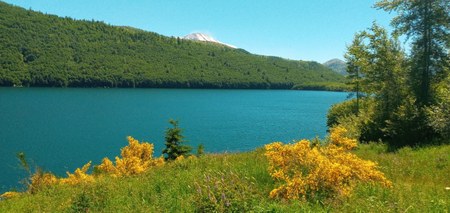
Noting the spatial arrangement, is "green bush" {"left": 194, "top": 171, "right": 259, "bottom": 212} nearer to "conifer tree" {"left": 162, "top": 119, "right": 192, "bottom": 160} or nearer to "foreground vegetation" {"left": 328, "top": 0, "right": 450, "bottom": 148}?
"foreground vegetation" {"left": 328, "top": 0, "right": 450, "bottom": 148}

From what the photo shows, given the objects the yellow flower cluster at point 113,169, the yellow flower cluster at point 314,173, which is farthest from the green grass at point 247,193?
the yellow flower cluster at point 113,169

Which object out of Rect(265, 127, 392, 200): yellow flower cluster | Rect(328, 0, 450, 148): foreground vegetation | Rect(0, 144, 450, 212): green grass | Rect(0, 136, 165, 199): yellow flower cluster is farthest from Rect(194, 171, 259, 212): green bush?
Rect(328, 0, 450, 148): foreground vegetation

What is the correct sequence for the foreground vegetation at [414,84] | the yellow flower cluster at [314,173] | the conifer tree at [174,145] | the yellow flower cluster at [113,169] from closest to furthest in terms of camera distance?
the yellow flower cluster at [314,173] < the yellow flower cluster at [113,169] < the foreground vegetation at [414,84] < the conifer tree at [174,145]

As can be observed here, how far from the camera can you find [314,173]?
775 cm

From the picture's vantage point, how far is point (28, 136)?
5766 cm

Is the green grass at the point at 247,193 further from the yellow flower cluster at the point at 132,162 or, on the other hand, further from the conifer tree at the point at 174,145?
the conifer tree at the point at 174,145

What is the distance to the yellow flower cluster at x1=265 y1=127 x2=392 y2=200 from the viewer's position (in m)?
7.65

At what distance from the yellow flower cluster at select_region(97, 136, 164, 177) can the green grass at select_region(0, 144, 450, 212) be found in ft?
15.7

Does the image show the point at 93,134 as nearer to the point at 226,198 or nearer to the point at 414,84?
the point at 414,84

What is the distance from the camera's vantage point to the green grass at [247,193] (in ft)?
22.8

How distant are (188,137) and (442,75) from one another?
4596 cm

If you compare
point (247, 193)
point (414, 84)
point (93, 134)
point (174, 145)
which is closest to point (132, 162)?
point (174, 145)

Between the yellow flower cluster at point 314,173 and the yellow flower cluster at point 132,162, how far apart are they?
11.7 metres

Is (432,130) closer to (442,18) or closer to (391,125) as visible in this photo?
(391,125)
